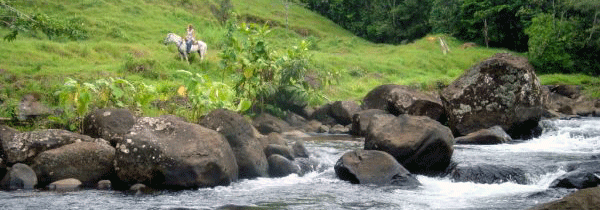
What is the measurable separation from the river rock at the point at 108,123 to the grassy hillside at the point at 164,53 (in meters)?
2.62

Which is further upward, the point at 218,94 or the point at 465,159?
the point at 218,94

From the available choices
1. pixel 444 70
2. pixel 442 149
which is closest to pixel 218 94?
pixel 442 149

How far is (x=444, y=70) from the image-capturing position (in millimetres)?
46719

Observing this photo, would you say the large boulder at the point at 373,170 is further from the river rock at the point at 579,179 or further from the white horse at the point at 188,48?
the white horse at the point at 188,48

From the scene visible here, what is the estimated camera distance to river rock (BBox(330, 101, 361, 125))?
94.8ft

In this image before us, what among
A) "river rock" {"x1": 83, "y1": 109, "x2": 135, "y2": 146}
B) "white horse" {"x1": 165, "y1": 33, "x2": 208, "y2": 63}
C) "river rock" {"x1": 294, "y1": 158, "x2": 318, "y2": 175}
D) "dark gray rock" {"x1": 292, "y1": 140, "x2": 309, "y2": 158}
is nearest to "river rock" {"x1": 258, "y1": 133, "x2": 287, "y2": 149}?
"dark gray rock" {"x1": 292, "y1": 140, "x2": 309, "y2": 158}

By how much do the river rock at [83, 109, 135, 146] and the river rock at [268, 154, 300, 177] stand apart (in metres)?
3.49

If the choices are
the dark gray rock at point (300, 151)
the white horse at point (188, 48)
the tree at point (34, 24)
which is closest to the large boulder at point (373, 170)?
the dark gray rock at point (300, 151)

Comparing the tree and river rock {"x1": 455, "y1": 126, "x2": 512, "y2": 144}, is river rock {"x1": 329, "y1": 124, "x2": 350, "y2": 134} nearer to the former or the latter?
river rock {"x1": 455, "y1": 126, "x2": 512, "y2": 144}

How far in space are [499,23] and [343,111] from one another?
3103 cm


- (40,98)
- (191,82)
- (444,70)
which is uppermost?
(191,82)

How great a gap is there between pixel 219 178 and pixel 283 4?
5713 cm

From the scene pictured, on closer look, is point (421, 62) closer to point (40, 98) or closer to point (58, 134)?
point (40, 98)

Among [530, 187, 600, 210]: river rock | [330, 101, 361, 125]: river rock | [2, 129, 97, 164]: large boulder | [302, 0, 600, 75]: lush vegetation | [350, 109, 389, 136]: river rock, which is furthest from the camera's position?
[302, 0, 600, 75]: lush vegetation
